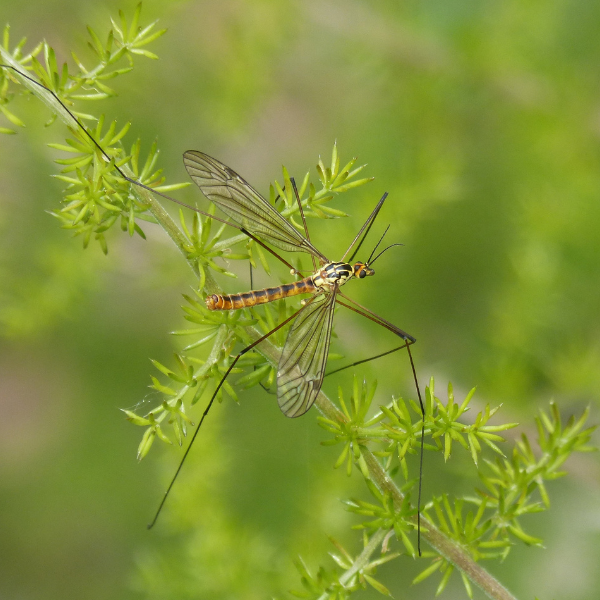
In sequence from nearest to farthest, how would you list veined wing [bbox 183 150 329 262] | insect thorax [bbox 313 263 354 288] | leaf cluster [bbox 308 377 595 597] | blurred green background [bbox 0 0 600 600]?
1. leaf cluster [bbox 308 377 595 597]
2. veined wing [bbox 183 150 329 262]
3. insect thorax [bbox 313 263 354 288]
4. blurred green background [bbox 0 0 600 600]

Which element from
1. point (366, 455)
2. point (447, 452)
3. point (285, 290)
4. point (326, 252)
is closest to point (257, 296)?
point (285, 290)

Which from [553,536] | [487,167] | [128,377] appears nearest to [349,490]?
[553,536]

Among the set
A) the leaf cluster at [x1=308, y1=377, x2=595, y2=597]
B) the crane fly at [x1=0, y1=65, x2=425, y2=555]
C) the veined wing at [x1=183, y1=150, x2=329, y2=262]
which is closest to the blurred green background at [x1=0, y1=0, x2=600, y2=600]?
the crane fly at [x1=0, y1=65, x2=425, y2=555]

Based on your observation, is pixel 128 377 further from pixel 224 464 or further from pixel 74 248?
pixel 224 464

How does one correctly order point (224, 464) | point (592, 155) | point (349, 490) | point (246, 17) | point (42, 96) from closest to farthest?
point (42, 96) < point (224, 464) < point (349, 490) < point (592, 155) < point (246, 17)

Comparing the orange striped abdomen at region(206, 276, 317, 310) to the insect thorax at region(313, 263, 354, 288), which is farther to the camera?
the insect thorax at region(313, 263, 354, 288)

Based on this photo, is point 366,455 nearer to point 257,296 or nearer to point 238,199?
point 257,296

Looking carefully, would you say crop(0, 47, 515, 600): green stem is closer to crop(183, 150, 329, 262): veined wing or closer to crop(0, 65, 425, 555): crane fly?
crop(0, 65, 425, 555): crane fly
